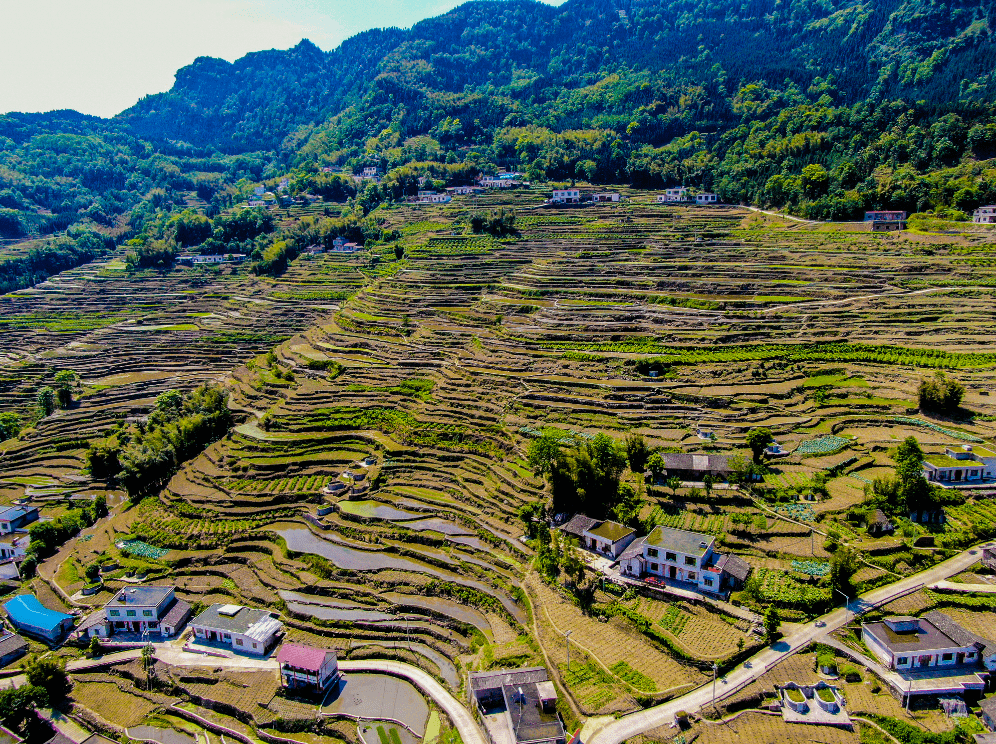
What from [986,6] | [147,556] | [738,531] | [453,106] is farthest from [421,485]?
[986,6]

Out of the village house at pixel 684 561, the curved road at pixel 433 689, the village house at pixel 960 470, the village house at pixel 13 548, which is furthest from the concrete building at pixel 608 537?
the village house at pixel 13 548

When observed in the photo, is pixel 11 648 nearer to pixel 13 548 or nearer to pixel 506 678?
pixel 13 548

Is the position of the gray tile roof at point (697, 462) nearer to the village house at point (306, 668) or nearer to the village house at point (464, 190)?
the village house at point (306, 668)

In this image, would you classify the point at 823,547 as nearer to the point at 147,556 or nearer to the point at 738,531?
the point at 738,531

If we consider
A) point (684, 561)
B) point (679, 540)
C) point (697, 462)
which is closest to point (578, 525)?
point (679, 540)

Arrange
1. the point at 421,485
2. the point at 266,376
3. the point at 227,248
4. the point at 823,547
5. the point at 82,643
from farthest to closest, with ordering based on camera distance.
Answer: the point at 227,248 → the point at 266,376 → the point at 421,485 → the point at 82,643 → the point at 823,547

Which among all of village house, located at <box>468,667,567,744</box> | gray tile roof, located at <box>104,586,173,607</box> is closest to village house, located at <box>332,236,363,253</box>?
gray tile roof, located at <box>104,586,173,607</box>
